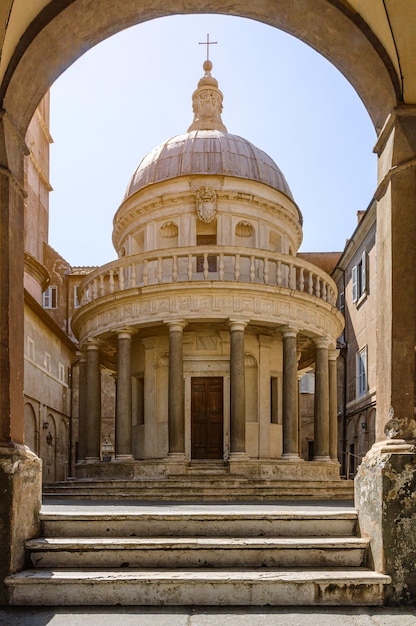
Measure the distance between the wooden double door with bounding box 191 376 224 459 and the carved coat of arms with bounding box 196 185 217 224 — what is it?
576 centimetres

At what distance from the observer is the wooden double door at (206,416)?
21.7 meters

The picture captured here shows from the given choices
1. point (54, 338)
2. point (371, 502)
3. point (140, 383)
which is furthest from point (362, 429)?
point (371, 502)

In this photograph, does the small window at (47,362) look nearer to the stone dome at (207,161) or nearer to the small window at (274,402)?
the stone dome at (207,161)

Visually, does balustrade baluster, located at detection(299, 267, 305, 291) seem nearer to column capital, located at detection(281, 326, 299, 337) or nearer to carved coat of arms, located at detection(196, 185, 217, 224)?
column capital, located at detection(281, 326, 299, 337)

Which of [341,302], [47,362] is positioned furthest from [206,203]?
[341,302]

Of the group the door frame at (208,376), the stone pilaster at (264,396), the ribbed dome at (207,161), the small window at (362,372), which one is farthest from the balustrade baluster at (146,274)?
the small window at (362,372)

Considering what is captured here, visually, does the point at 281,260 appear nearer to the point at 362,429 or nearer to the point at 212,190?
the point at 212,190

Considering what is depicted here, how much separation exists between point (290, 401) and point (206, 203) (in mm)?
7871

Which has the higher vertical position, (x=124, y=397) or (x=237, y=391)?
(x=237, y=391)

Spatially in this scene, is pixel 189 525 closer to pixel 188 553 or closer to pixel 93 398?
pixel 188 553

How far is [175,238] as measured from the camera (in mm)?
24406

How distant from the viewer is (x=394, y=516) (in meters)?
5.63

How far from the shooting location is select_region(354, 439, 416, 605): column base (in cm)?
543

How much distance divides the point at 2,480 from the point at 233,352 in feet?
46.1
